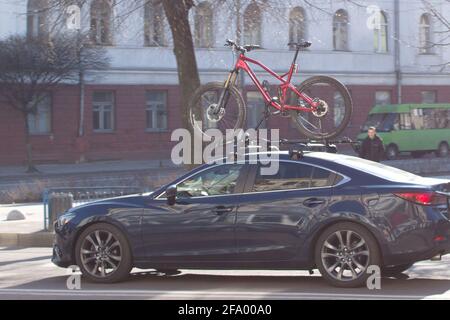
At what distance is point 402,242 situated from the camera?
8500 millimetres

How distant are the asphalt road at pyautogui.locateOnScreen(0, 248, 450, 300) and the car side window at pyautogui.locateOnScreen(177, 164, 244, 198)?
106cm

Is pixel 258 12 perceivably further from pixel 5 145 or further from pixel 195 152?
pixel 5 145

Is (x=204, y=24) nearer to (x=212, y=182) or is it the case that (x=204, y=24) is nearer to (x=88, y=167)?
(x=212, y=182)

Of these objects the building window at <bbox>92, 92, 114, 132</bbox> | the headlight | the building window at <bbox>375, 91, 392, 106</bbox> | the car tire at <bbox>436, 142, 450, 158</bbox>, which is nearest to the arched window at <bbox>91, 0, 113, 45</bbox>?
the headlight

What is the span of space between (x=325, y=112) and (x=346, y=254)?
279 centimetres

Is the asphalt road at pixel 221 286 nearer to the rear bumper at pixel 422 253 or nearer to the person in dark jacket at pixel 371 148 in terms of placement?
the rear bumper at pixel 422 253

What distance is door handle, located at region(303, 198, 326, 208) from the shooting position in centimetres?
878

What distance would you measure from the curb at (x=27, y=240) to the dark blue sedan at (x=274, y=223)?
14.8 feet

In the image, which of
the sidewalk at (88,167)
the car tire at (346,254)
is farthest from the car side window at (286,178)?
the sidewalk at (88,167)

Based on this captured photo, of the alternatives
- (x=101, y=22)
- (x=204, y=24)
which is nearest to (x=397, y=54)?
(x=204, y=24)

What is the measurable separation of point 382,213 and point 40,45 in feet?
85.8

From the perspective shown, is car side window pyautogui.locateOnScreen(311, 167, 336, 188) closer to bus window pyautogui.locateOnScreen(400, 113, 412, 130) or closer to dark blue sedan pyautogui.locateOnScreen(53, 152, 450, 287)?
dark blue sedan pyautogui.locateOnScreen(53, 152, 450, 287)

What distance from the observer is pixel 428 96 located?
4575 cm
